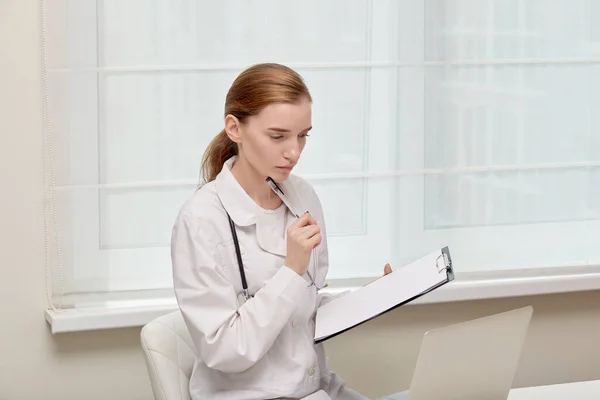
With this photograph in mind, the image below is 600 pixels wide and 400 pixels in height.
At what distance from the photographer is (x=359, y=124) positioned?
109 inches

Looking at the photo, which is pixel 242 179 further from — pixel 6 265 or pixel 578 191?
pixel 578 191

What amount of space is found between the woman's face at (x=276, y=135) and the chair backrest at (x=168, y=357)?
0.43 metres

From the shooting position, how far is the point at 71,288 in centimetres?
253

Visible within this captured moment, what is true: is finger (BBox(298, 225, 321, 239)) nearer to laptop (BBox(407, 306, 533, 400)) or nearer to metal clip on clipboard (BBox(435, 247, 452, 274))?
metal clip on clipboard (BBox(435, 247, 452, 274))

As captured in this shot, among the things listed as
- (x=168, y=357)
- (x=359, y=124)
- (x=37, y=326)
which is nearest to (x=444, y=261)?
(x=168, y=357)

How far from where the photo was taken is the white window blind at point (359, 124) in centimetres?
251

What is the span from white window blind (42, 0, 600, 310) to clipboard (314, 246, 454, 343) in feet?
2.70

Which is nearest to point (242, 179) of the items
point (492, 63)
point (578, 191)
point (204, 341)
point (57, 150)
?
point (204, 341)

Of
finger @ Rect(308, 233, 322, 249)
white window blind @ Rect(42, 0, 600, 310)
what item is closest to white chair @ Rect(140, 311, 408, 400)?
finger @ Rect(308, 233, 322, 249)

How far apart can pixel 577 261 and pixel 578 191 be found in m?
0.23

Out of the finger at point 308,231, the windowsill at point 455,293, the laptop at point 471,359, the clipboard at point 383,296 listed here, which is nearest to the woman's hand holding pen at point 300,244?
the finger at point 308,231

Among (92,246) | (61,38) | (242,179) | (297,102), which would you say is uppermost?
(61,38)

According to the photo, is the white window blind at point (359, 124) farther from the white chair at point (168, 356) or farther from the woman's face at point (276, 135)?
the woman's face at point (276, 135)

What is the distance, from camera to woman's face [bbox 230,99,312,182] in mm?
1857
